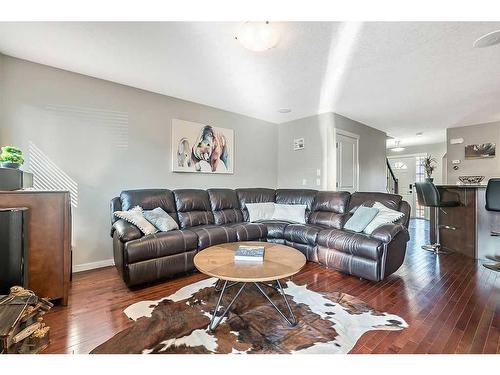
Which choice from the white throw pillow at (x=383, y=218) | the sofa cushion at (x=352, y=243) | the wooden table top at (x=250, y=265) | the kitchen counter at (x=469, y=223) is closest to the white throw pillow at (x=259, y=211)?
the sofa cushion at (x=352, y=243)

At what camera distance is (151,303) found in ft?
6.64

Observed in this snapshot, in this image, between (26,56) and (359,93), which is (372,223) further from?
(26,56)

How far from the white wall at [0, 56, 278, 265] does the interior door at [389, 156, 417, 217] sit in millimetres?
7453

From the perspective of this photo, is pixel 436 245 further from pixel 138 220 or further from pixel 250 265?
pixel 138 220

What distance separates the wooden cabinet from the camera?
188 centimetres

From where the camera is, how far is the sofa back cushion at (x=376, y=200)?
3070 millimetres

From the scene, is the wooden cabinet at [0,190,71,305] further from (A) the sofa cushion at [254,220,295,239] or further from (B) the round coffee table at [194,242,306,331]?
(A) the sofa cushion at [254,220,295,239]

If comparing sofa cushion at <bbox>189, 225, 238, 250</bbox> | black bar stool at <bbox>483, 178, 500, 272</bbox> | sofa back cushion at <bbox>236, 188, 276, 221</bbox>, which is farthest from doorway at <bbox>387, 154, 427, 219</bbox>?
sofa cushion at <bbox>189, 225, 238, 250</bbox>

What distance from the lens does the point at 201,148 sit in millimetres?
3971

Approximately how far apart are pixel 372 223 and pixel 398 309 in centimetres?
113

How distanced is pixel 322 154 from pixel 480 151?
12.5ft

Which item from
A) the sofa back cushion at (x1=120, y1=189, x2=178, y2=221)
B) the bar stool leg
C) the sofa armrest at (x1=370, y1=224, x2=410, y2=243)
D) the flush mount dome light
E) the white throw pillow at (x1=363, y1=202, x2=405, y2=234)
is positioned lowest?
the bar stool leg

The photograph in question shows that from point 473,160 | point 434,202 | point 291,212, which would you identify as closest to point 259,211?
point 291,212
